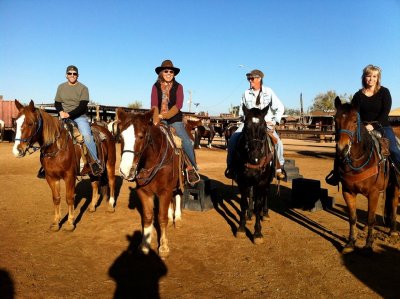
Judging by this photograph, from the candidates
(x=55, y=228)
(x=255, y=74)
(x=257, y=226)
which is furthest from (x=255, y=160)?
(x=55, y=228)

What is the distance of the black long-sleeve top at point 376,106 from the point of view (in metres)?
5.22

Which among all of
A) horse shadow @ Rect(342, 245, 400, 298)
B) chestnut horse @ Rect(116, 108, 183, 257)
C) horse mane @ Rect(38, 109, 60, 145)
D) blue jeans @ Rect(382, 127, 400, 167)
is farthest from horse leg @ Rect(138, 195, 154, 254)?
blue jeans @ Rect(382, 127, 400, 167)

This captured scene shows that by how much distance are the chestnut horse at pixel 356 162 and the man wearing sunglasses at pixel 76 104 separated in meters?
4.99

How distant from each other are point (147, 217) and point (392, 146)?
Result: 456cm

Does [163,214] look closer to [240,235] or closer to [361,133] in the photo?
[240,235]

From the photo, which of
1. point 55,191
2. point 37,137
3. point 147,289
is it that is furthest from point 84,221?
point 147,289

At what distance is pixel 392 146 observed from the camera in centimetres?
540

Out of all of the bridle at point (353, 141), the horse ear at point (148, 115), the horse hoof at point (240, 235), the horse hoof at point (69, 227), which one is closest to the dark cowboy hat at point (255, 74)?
the bridle at point (353, 141)

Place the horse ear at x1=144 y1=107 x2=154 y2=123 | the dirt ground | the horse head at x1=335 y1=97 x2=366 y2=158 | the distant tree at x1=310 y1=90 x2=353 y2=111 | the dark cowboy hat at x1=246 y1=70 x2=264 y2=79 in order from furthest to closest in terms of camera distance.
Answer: the distant tree at x1=310 y1=90 x2=353 y2=111
the dark cowboy hat at x1=246 y1=70 x2=264 y2=79
the horse head at x1=335 y1=97 x2=366 y2=158
the horse ear at x1=144 y1=107 x2=154 y2=123
the dirt ground

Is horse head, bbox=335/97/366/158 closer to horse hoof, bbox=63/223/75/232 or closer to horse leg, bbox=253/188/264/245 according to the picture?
horse leg, bbox=253/188/264/245

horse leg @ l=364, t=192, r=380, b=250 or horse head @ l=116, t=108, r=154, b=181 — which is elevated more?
horse head @ l=116, t=108, r=154, b=181

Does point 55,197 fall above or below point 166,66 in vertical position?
below

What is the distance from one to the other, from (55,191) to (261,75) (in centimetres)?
488

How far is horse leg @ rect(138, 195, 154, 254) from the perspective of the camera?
4855mm
